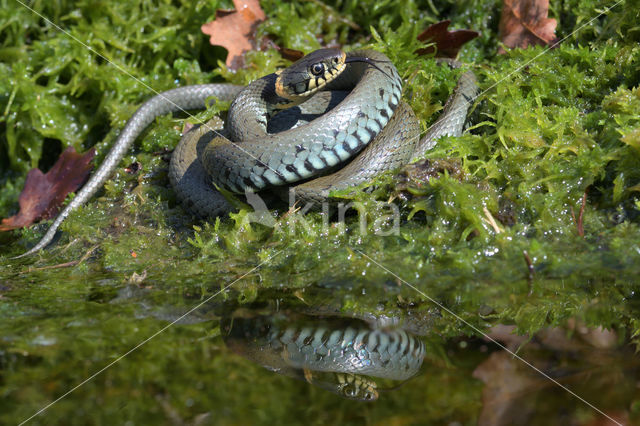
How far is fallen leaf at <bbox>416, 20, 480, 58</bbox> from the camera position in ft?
15.0

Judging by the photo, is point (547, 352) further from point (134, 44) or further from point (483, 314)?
point (134, 44)

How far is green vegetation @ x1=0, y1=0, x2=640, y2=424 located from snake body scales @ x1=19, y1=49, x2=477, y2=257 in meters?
0.17

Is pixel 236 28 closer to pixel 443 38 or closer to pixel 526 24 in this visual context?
pixel 443 38

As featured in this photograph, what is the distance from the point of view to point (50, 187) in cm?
491

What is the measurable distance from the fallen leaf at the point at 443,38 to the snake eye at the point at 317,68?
1.03m

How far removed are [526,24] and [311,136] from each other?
2.37 m

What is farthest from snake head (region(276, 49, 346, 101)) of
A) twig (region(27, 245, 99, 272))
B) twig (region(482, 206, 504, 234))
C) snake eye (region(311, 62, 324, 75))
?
twig (region(27, 245, 99, 272))

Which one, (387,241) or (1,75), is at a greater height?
(1,75)

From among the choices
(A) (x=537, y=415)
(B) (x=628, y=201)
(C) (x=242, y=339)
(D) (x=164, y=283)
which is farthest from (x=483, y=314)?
(D) (x=164, y=283)

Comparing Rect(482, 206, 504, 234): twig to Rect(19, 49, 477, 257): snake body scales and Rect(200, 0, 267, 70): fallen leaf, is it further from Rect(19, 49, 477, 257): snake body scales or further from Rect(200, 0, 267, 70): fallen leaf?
Rect(200, 0, 267, 70): fallen leaf

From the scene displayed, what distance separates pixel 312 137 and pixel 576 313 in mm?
1861

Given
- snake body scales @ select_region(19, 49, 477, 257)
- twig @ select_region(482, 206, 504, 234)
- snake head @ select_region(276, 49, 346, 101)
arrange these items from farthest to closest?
snake head @ select_region(276, 49, 346, 101) → snake body scales @ select_region(19, 49, 477, 257) → twig @ select_region(482, 206, 504, 234)

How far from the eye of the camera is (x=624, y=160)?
3299mm

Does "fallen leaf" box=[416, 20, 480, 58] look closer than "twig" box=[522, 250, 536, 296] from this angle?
No
